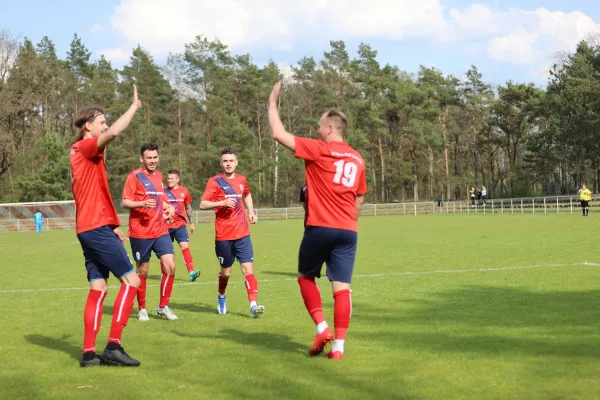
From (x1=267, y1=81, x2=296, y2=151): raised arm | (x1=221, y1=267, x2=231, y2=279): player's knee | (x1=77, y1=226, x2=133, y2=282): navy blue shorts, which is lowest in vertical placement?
(x1=221, y1=267, x2=231, y2=279): player's knee

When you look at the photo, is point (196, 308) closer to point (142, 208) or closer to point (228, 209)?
point (228, 209)

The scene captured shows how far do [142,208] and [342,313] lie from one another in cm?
404

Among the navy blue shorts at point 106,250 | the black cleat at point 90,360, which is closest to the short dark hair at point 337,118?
the navy blue shorts at point 106,250

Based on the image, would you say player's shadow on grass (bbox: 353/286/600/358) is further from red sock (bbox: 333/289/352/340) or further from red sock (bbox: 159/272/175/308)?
red sock (bbox: 159/272/175/308)

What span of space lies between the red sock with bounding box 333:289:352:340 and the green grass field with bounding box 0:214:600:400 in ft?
0.83

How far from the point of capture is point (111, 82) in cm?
8431

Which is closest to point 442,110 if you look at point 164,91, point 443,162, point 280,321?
point 443,162

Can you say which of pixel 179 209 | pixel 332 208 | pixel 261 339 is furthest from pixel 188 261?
pixel 332 208

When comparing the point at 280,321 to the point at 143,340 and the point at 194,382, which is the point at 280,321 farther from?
the point at 194,382

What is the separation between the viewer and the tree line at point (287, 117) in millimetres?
71625

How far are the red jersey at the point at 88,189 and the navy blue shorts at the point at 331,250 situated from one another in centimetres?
180

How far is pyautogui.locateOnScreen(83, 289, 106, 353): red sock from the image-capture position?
6844mm

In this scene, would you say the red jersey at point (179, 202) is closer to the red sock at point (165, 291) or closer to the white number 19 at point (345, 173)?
the red sock at point (165, 291)

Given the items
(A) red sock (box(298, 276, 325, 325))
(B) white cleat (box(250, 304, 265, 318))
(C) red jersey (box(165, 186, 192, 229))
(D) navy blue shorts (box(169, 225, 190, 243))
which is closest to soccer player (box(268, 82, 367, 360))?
(A) red sock (box(298, 276, 325, 325))
